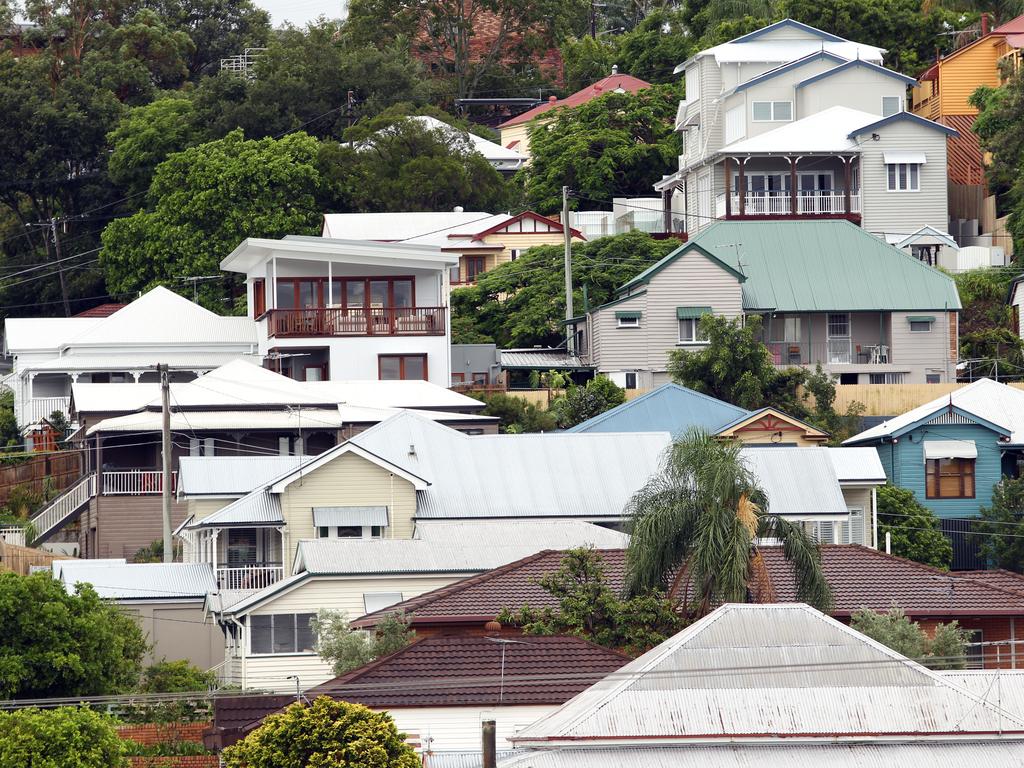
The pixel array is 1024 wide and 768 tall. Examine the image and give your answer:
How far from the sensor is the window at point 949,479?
59.2 meters

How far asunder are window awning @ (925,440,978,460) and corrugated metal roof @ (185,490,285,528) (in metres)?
19.6

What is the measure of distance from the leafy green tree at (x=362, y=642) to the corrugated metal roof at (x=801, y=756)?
8811 millimetres

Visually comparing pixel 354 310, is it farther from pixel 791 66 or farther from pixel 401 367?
pixel 791 66

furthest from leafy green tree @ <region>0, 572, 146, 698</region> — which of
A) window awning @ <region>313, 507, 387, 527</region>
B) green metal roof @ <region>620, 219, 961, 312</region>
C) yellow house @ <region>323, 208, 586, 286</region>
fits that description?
yellow house @ <region>323, 208, 586, 286</region>

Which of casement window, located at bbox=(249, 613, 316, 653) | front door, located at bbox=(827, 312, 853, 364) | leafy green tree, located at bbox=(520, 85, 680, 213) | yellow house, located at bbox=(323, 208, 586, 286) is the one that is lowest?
casement window, located at bbox=(249, 613, 316, 653)

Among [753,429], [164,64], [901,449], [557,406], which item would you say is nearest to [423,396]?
[557,406]

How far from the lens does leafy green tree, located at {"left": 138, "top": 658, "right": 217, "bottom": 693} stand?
40969mm

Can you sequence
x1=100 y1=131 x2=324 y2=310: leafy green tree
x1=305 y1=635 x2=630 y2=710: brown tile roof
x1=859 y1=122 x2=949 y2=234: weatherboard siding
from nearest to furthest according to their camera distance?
x1=305 y1=635 x2=630 y2=710: brown tile roof → x1=859 y1=122 x2=949 y2=234: weatherboard siding → x1=100 y1=131 x2=324 y2=310: leafy green tree

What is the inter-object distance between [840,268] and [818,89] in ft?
46.7

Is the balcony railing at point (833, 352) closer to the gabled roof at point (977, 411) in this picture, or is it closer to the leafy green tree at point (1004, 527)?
the gabled roof at point (977, 411)

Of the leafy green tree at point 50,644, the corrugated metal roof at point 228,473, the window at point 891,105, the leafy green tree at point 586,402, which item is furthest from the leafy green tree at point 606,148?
the leafy green tree at point 50,644

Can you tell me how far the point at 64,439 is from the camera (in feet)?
210

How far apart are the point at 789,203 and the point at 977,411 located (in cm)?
2198

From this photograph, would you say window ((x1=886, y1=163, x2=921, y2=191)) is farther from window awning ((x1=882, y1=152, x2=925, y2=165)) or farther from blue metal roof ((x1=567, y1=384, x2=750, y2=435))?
blue metal roof ((x1=567, y1=384, x2=750, y2=435))
